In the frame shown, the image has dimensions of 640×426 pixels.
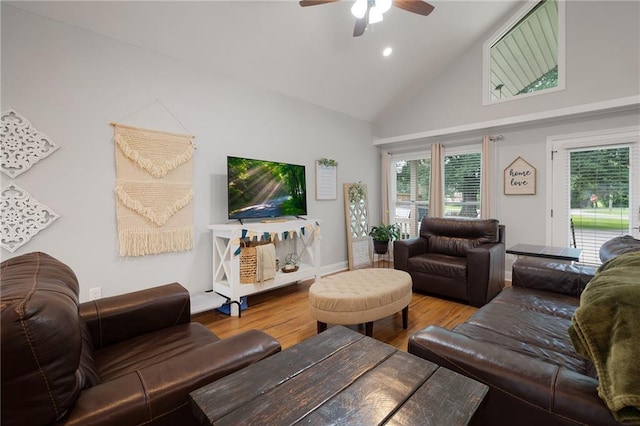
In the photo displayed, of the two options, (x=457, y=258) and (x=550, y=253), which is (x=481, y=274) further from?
(x=550, y=253)

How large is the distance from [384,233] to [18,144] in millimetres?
4484

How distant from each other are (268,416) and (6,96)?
9.64 ft

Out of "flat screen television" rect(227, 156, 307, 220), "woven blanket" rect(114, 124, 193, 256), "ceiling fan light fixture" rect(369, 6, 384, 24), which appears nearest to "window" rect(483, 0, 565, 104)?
"ceiling fan light fixture" rect(369, 6, 384, 24)

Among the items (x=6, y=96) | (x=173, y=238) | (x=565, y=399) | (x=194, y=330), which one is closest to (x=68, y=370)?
(x=194, y=330)

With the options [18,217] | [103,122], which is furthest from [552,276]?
[18,217]

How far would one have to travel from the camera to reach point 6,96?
2.11 m

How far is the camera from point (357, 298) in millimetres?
2174

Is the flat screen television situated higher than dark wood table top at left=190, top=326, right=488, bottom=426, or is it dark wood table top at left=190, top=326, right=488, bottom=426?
the flat screen television

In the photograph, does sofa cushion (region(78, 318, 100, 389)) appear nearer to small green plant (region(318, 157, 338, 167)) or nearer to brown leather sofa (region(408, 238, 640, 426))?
brown leather sofa (region(408, 238, 640, 426))

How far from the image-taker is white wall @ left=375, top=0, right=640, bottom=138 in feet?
10.5

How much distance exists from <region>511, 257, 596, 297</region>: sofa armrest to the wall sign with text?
2.08 m

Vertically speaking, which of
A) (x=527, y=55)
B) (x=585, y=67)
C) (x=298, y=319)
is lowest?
(x=298, y=319)

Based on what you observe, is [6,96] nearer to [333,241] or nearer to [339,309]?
[339,309]

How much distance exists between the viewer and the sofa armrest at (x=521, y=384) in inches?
34.5
